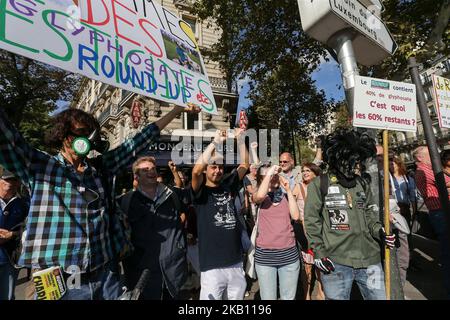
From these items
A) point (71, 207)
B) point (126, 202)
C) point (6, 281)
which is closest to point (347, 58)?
point (126, 202)

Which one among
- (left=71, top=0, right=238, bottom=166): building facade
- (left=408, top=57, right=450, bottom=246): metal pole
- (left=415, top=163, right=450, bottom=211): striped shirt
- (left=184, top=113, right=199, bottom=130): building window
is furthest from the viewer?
(left=184, top=113, right=199, bottom=130): building window

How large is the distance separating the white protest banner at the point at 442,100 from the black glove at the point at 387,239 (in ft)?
7.49

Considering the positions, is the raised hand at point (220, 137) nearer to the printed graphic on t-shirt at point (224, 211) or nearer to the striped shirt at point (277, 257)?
the printed graphic on t-shirt at point (224, 211)

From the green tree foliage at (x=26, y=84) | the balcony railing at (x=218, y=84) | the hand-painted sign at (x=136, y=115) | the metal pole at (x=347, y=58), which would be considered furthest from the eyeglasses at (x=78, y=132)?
the balcony railing at (x=218, y=84)

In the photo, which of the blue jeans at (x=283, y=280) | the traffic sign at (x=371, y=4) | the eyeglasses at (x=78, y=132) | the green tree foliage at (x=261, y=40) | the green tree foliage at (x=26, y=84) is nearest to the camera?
the eyeglasses at (x=78, y=132)

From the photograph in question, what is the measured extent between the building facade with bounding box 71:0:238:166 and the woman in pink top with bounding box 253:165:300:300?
11073mm

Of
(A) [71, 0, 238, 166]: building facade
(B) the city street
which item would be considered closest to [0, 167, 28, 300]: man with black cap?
(B) the city street

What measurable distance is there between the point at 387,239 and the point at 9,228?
3.93 meters

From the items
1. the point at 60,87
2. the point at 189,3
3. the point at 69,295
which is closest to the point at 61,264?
the point at 69,295

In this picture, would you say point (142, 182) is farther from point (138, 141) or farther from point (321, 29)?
point (321, 29)

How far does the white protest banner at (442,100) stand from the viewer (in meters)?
3.70

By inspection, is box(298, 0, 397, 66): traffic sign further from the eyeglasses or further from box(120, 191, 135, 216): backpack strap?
box(120, 191, 135, 216): backpack strap

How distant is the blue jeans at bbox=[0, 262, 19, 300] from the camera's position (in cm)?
313
